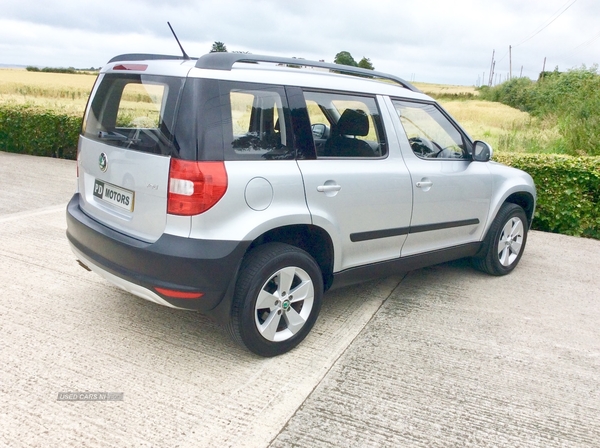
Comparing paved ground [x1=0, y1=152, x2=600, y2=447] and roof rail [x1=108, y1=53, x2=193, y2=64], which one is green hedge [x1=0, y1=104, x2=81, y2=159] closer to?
paved ground [x1=0, y1=152, x2=600, y2=447]

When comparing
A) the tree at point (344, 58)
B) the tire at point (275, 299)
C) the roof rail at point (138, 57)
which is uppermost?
the tree at point (344, 58)

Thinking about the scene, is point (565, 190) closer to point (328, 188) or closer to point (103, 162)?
point (328, 188)

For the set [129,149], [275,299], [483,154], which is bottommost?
[275,299]

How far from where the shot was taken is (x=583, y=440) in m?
2.62

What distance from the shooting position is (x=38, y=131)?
1041 cm

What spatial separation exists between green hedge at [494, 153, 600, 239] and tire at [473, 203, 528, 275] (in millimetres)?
1898

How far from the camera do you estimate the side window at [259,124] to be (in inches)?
115

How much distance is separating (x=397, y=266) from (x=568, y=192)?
378 cm

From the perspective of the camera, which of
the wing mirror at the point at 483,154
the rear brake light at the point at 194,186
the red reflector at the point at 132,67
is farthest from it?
the wing mirror at the point at 483,154

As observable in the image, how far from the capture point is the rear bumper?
2764 millimetres

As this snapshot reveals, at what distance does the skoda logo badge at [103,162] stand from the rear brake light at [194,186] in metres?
0.65

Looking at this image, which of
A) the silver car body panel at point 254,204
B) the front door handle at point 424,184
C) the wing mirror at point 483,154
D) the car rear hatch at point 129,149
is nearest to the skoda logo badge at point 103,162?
the car rear hatch at point 129,149

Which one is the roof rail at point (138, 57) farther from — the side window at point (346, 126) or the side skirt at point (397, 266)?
the side skirt at point (397, 266)

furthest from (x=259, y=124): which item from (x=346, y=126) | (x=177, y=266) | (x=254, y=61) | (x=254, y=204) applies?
(x=177, y=266)
